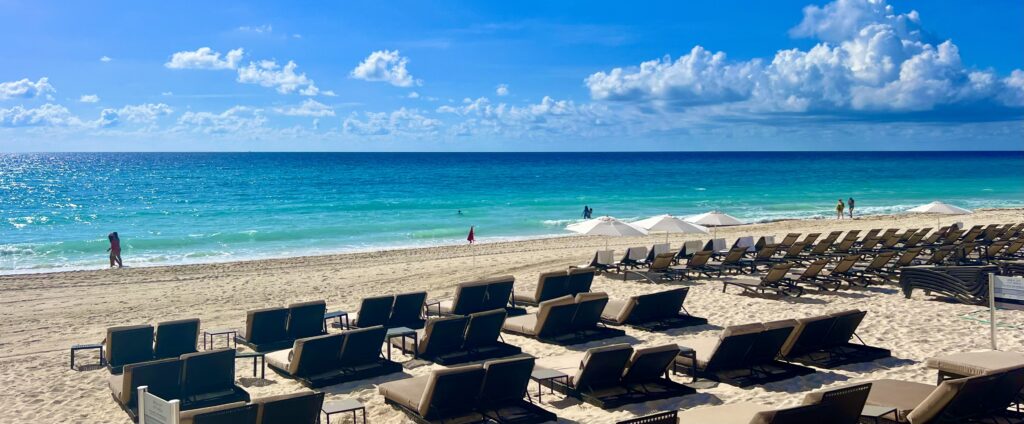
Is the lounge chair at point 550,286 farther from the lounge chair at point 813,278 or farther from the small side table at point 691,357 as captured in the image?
the small side table at point 691,357

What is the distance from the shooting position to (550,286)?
1173 centimetres

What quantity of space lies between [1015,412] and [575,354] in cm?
425

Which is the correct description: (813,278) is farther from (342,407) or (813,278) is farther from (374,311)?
(342,407)

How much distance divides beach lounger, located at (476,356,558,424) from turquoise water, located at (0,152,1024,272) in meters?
19.1

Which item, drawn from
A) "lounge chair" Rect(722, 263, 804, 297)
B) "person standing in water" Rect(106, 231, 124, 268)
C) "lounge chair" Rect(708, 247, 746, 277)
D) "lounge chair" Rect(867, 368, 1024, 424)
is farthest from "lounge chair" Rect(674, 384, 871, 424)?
"person standing in water" Rect(106, 231, 124, 268)

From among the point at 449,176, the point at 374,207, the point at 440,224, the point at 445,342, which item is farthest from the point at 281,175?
the point at 445,342

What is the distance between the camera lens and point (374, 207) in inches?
1783

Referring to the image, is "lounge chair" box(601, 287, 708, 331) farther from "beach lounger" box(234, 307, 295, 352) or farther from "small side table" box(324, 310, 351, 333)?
"beach lounger" box(234, 307, 295, 352)

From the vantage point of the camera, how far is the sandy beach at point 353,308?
24.4 ft

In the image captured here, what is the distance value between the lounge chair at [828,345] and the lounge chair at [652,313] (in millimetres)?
2212

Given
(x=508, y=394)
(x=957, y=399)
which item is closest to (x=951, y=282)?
(x=957, y=399)

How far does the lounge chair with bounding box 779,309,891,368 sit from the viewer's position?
7957mm

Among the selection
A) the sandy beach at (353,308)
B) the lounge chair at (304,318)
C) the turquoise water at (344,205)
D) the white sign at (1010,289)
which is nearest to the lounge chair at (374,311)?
the lounge chair at (304,318)

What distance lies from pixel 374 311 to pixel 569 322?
8.16ft
